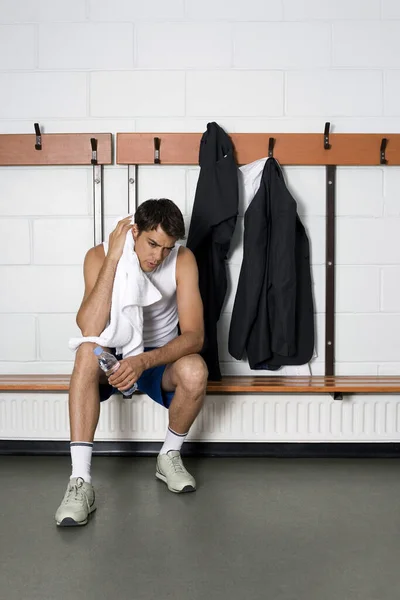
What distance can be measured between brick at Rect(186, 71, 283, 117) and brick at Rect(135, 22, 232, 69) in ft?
0.24

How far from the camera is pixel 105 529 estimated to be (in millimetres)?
2254

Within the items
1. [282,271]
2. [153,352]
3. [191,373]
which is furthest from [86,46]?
[191,373]

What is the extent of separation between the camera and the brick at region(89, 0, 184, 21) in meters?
3.28

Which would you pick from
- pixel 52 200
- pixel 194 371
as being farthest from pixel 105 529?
A: pixel 52 200

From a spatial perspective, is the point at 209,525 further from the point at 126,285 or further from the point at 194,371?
the point at 126,285

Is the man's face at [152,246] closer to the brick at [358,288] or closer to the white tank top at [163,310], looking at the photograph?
the white tank top at [163,310]

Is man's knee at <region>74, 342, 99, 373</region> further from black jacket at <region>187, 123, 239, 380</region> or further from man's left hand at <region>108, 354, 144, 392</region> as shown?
black jacket at <region>187, 123, 239, 380</region>

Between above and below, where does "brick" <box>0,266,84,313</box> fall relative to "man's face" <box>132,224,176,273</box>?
below

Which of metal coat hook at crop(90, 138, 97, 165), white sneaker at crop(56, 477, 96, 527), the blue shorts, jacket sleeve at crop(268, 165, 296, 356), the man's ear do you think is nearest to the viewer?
white sneaker at crop(56, 477, 96, 527)

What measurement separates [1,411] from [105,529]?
48.8 inches

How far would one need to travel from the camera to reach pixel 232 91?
3.30 m

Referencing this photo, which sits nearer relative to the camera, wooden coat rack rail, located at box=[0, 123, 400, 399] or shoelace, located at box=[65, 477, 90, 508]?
shoelace, located at box=[65, 477, 90, 508]

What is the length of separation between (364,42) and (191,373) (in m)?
1.90

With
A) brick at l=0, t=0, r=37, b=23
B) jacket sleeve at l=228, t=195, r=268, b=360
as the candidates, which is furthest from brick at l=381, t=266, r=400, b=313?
brick at l=0, t=0, r=37, b=23
